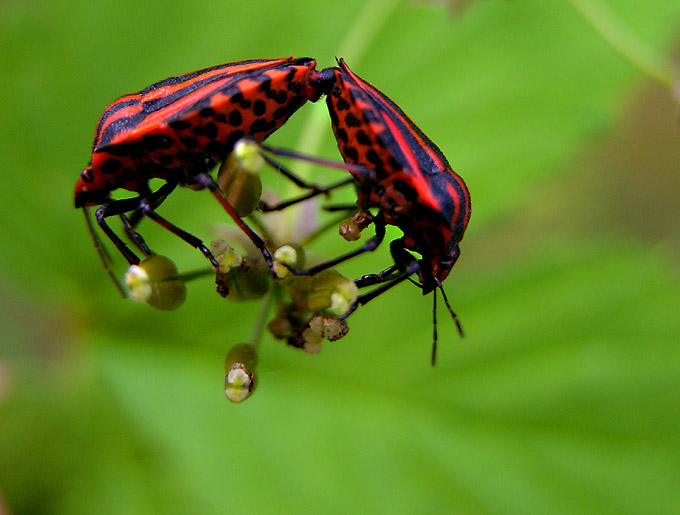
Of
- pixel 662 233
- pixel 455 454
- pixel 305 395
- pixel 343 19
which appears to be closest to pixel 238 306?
pixel 305 395

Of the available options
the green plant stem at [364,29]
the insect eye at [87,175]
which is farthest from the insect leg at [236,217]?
the green plant stem at [364,29]

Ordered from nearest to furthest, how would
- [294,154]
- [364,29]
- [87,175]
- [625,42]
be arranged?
[294,154]
[87,175]
[625,42]
[364,29]

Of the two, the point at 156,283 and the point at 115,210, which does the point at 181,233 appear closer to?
the point at 156,283

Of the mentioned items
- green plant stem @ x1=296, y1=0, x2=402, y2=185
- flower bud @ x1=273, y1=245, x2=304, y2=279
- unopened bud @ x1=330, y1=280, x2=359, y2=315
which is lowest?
unopened bud @ x1=330, y1=280, x2=359, y2=315

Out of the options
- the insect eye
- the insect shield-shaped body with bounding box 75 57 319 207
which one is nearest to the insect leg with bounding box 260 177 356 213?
the insect shield-shaped body with bounding box 75 57 319 207

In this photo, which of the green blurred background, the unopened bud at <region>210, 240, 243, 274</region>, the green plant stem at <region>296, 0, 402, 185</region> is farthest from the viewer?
the green plant stem at <region>296, 0, 402, 185</region>

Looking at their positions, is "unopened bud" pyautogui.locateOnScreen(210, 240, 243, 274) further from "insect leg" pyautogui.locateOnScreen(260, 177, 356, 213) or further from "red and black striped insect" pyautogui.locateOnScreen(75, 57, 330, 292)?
"insect leg" pyautogui.locateOnScreen(260, 177, 356, 213)

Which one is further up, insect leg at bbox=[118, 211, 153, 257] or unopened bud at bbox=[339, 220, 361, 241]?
insect leg at bbox=[118, 211, 153, 257]

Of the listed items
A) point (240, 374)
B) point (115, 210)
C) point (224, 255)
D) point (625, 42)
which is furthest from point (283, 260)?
point (625, 42)
